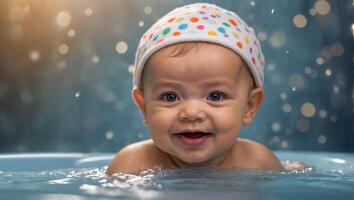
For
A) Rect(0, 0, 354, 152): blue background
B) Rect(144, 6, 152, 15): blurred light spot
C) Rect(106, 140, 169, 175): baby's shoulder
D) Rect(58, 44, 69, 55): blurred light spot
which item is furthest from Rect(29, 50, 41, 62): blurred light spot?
Rect(106, 140, 169, 175): baby's shoulder

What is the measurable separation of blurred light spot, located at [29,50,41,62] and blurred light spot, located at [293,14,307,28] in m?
1.23

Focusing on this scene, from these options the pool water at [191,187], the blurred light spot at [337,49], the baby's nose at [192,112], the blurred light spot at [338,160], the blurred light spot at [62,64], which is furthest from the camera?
the blurred light spot at [62,64]

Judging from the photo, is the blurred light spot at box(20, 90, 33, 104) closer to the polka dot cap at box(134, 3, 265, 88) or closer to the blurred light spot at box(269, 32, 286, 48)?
the blurred light spot at box(269, 32, 286, 48)

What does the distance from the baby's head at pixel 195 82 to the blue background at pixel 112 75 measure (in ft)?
4.22

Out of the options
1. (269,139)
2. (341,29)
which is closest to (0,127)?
(269,139)

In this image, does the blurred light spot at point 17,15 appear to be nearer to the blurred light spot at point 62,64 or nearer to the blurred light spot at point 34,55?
the blurred light spot at point 34,55

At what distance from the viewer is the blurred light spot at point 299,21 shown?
288 cm

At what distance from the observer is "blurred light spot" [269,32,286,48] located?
2883mm

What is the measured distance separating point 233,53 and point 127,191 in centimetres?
62

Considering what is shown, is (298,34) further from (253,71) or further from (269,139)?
(253,71)

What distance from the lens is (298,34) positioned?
288cm

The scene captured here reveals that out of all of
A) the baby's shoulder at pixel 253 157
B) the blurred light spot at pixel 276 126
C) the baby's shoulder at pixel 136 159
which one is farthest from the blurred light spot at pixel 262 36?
the baby's shoulder at pixel 136 159

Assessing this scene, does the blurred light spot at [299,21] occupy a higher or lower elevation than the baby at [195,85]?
higher

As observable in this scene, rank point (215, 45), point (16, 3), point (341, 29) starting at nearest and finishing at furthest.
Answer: point (215, 45), point (341, 29), point (16, 3)
